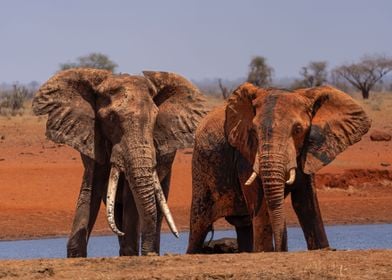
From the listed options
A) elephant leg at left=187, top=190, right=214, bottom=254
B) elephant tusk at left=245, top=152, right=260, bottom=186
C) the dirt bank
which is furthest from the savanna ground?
elephant leg at left=187, top=190, right=214, bottom=254

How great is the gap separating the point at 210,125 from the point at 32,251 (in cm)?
536

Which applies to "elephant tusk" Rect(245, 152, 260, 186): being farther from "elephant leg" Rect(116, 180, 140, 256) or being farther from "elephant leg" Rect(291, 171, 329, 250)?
"elephant leg" Rect(116, 180, 140, 256)

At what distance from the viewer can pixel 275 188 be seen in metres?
11.9

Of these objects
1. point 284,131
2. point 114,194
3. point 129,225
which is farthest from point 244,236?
point 284,131

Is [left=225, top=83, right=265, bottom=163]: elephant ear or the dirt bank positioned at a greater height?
[left=225, top=83, right=265, bottom=163]: elephant ear

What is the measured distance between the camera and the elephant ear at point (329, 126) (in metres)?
12.8

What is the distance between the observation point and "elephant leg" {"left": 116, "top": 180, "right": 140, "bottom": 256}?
1332 cm

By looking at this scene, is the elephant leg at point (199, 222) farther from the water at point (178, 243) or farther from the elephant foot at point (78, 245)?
the water at point (178, 243)

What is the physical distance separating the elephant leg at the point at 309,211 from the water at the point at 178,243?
562 centimetres

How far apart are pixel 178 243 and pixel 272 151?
8545 mm

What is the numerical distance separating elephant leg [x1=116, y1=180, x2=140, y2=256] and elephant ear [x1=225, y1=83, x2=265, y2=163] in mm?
1311

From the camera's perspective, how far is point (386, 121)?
37.4 metres

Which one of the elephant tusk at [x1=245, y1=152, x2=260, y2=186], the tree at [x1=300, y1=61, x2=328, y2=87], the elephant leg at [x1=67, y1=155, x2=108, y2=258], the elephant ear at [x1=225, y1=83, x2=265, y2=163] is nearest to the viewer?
the elephant tusk at [x1=245, y1=152, x2=260, y2=186]

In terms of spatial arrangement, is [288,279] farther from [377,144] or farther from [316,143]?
[377,144]
